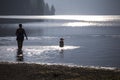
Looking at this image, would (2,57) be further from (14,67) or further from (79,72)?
(79,72)

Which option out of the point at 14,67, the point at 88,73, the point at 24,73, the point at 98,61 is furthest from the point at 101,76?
the point at 98,61

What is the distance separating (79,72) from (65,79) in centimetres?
275

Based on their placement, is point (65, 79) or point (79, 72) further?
point (79, 72)

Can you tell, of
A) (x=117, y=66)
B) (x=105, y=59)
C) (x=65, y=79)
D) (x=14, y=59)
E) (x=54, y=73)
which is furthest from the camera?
(x=105, y=59)

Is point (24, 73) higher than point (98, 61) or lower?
higher

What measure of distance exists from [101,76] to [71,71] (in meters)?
2.40

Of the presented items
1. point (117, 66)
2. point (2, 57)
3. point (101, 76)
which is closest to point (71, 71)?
point (101, 76)

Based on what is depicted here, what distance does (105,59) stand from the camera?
3106cm

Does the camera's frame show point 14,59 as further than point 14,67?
Yes

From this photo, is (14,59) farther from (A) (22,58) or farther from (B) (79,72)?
(B) (79,72)

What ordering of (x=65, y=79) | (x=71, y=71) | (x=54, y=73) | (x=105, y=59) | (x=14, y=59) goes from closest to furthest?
(x=65, y=79) < (x=54, y=73) < (x=71, y=71) < (x=14, y=59) < (x=105, y=59)

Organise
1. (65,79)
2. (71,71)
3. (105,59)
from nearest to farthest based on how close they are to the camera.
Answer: (65,79) < (71,71) < (105,59)

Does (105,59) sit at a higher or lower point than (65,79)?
lower

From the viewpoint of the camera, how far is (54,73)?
20.1 meters
